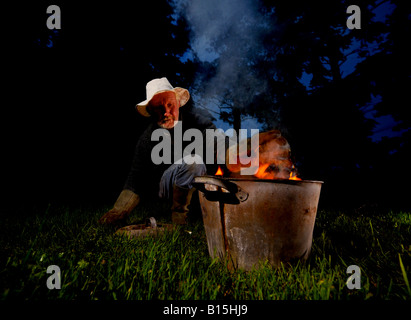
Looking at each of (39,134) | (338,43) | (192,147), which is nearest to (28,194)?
(39,134)

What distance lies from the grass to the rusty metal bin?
0.10m

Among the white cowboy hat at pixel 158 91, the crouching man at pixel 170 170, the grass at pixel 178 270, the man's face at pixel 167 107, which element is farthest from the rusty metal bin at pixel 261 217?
the white cowboy hat at pixel 158 91

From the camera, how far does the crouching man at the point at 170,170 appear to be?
2.97m

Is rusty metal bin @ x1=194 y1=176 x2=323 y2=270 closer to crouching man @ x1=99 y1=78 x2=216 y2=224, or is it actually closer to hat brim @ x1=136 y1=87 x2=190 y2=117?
crouching man @ x1=99 y1=78 x2=216 y2=224

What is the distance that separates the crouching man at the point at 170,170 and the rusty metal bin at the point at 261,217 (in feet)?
4.54

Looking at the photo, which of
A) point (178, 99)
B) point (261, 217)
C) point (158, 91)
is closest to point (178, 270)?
point (261, 217)

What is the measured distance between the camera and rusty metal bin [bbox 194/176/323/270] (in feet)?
4.90

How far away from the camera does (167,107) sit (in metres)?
3.12

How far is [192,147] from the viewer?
133 inches

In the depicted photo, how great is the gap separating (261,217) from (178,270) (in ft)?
2.21

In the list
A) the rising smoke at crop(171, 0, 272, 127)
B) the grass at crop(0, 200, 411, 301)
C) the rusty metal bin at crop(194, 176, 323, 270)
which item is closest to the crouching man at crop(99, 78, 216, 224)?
the grass at crop(0, 200, 411, 301)

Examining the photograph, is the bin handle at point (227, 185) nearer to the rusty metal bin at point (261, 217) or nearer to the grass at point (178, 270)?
the rusty metal bin at point (261, 217)

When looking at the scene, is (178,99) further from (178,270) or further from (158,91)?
(178,270)

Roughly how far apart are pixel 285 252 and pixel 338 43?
892cm
